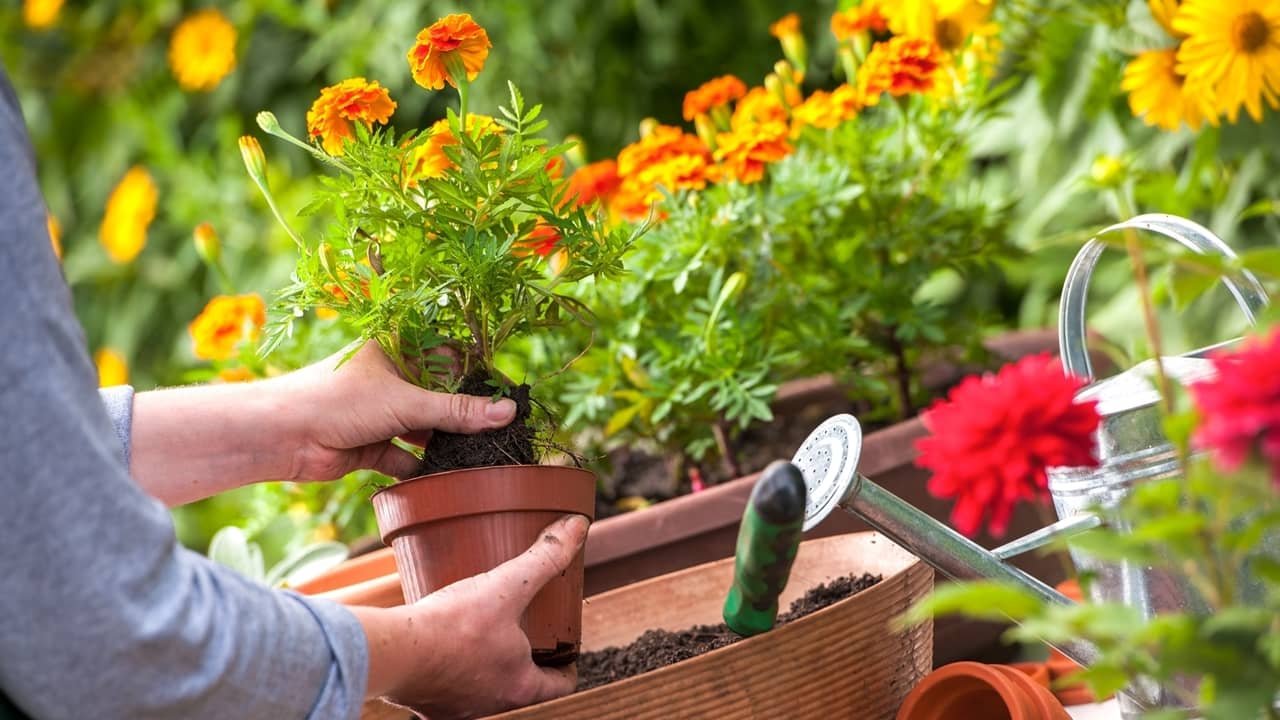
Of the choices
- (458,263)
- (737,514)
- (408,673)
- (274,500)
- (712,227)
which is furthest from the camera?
(274,500)

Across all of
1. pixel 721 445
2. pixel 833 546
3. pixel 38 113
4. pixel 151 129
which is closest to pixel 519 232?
pixel 833 546

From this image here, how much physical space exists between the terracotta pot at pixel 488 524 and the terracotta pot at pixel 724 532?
0.88 ft

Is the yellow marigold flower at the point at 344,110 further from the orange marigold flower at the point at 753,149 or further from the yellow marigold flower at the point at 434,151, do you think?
the orange marigold flower at the point at 753,149

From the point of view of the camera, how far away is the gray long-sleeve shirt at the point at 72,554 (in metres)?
0.61

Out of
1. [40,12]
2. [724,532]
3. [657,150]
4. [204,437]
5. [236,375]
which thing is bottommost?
[724,532]

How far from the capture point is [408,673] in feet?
2.49

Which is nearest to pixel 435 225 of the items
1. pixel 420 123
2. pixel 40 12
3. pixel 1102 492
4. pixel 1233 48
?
pixel 1102 492

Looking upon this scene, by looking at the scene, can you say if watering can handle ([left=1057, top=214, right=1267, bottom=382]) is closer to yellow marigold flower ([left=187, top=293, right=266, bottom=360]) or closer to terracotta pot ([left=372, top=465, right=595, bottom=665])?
terracotta pot ([left=372, top=465, right=595, bottom=665])

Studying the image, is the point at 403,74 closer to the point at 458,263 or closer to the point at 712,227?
the point at 712,227

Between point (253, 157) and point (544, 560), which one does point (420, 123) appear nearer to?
point (253, 157)

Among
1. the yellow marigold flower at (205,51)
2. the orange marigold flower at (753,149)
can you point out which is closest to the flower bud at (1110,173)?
the orange marigold flower at (753,149)

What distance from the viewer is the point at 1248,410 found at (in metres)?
0.46

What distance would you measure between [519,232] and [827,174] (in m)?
0.54

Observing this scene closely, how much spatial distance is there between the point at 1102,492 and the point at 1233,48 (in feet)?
2.10
